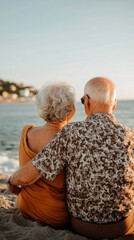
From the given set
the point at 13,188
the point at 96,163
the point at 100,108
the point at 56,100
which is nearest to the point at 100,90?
the point at 100,108

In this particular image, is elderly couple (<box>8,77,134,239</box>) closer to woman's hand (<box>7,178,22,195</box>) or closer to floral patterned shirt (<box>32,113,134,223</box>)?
floral patterned shirt (<box>32,113,134,223</box>)

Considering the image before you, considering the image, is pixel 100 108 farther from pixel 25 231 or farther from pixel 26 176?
pixel 25 231

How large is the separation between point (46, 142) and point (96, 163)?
59 cm

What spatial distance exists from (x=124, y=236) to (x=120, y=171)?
0.63m

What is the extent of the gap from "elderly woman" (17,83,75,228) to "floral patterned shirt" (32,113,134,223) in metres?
0.28

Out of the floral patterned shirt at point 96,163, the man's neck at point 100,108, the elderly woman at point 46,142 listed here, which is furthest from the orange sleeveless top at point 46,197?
the man's neck at point 100,108

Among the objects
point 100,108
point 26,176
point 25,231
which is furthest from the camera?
point 25,231

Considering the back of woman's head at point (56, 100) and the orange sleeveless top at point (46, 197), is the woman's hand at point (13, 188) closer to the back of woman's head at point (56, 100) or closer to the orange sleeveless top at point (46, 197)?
the orange sleeveless top at point (46, 197)

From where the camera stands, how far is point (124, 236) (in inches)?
114

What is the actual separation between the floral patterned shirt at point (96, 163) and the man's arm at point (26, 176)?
0.07m

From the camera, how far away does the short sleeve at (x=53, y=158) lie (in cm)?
269

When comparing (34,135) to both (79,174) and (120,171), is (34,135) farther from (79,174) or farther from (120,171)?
(120,171)

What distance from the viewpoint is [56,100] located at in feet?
9.67

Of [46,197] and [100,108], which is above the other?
[100,108]
